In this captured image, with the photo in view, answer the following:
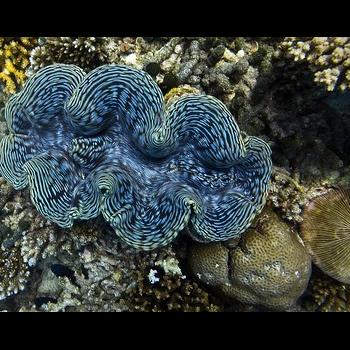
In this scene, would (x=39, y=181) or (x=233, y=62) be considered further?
(x=233, y=62)

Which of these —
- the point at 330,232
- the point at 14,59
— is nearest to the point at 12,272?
the point at 14,59

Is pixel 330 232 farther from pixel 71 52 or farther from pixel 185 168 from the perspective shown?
pixel 71 52

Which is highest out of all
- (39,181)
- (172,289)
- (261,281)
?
(39,181)

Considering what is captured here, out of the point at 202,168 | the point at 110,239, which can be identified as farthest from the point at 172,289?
the point at 202,168

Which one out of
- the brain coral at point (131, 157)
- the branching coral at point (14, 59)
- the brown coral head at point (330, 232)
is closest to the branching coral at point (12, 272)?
the brain coral at point (131, 157)

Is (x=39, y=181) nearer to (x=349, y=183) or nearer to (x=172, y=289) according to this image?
(x=172, y=289)
